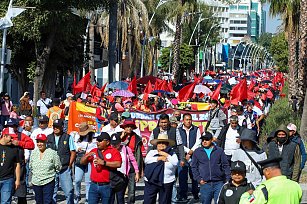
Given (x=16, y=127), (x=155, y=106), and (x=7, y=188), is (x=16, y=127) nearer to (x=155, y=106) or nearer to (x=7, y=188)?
(x=7, y=188)

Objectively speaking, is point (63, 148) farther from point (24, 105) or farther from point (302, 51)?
point (302, 51)

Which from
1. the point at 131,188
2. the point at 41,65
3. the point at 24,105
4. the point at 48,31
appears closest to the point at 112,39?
the point at 48,31

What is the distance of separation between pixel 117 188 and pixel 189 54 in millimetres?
63468

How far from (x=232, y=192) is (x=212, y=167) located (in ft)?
9.05

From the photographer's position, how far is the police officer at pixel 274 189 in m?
6.25

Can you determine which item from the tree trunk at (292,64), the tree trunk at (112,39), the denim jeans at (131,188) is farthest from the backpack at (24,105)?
the tree trunk at (292,64)

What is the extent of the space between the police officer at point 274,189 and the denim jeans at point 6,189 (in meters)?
5.03

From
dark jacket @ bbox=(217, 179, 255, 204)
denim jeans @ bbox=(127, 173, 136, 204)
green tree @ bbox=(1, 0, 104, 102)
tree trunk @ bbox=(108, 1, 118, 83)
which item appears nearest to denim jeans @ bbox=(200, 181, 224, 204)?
denim jeans @ bbox=(127, 173, 136, 204)

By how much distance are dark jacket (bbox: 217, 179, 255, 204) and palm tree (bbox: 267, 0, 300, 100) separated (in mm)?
24650

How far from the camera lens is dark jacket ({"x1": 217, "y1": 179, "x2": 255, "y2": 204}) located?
312 inches

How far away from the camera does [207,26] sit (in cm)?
9525

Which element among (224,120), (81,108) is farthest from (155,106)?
(224,120)

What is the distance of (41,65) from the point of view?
30.3 m

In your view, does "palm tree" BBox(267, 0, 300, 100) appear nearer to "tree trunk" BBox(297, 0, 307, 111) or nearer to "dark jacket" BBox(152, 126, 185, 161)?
"tree trunk" BBox(297, 0, 307, 111)
